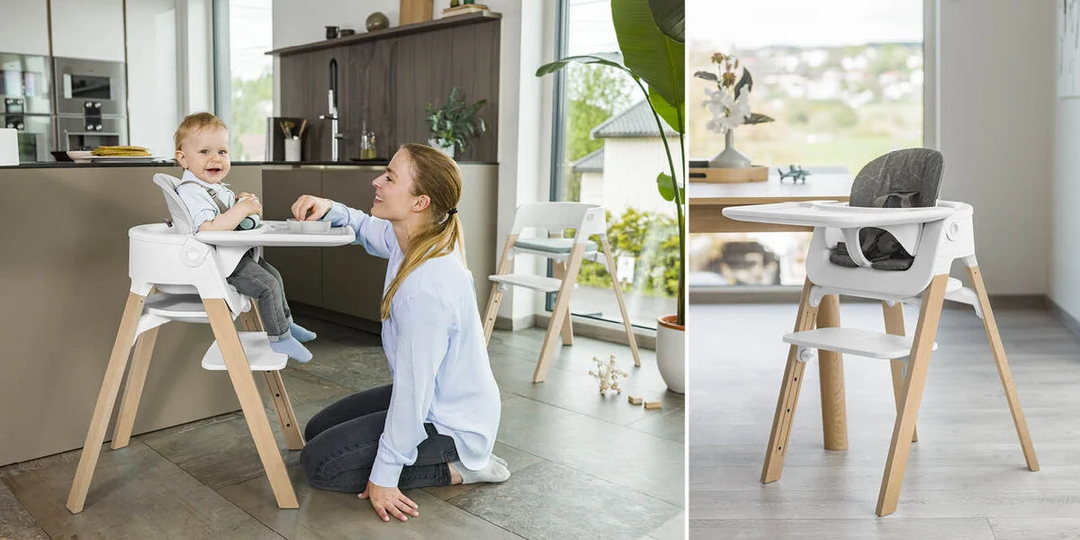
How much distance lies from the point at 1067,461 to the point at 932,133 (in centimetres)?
108

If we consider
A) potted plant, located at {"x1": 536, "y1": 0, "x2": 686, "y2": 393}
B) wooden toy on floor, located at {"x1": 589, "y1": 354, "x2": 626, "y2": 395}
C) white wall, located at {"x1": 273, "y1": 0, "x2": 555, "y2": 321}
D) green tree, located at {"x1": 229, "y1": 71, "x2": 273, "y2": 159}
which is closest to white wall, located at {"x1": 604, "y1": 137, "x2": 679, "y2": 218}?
white wall, located at {"x1": 273, "y1": 0, "x2": 555, "y2": 321}

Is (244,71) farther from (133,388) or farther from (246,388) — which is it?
(246,388)

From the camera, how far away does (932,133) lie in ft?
9.03

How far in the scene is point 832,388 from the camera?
2324 millimetres

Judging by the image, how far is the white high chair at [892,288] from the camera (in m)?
1.83

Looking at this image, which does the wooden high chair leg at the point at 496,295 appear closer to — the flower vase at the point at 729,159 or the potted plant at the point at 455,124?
the potted plant at the point at 455,124

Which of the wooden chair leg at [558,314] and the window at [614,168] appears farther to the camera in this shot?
the window at [614,168]

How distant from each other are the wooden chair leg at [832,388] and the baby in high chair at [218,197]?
1.41 metres

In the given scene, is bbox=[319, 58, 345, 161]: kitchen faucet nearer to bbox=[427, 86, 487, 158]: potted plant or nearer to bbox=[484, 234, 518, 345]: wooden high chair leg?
bbox=[427, 86, 487, 158]: potted plant

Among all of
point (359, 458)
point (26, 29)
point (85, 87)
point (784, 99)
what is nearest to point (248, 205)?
point (359, 458)

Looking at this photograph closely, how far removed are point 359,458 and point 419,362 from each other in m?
0.32

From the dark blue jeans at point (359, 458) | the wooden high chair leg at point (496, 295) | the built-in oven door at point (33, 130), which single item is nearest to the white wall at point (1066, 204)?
the wooden high chair leg at point (496, 295)

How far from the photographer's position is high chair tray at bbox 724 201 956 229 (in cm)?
174

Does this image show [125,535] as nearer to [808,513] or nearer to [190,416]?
[190,416]
